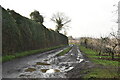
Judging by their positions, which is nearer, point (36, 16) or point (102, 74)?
point (102, 74)

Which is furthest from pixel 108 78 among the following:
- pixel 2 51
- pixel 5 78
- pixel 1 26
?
pixel 1 26

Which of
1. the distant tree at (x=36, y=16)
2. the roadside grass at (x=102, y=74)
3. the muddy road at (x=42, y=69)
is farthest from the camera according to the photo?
the distant tree at (x=36, y=16)

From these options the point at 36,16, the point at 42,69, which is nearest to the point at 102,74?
the point at 42,69

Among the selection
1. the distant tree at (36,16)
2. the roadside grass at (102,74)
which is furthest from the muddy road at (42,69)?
the distant tree at (36,16)

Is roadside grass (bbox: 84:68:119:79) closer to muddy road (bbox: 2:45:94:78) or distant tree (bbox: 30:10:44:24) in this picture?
muddy road (bbox: 2:45:94:78)

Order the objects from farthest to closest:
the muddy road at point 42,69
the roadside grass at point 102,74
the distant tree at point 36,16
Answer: the distant tree at point 36,16, the muddy road at point 42,69, the roadside grass at point 102,74

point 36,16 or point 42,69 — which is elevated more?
point 36,16

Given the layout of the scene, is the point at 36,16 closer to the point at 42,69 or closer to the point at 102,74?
the point at 42,69

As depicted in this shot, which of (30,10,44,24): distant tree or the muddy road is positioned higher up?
(30,10,44,24): distant tree

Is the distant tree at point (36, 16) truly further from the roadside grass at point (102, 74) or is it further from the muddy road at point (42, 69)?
the roadside grass at point (102, 74)

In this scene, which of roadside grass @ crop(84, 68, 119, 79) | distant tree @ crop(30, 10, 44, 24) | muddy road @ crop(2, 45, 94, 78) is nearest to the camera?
roadside grass @ crop(84, 68, 119, 79)

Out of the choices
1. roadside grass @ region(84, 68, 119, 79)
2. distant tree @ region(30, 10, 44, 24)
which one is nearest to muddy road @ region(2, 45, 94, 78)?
roadside grass @ region(84, 68, 119, 79)

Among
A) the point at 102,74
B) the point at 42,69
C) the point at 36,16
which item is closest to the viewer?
the point at 102,74

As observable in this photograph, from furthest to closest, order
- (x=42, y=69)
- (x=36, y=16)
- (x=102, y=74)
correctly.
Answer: (x=36, y=16)
(x=42, y=69)
(x=102, y=74)
